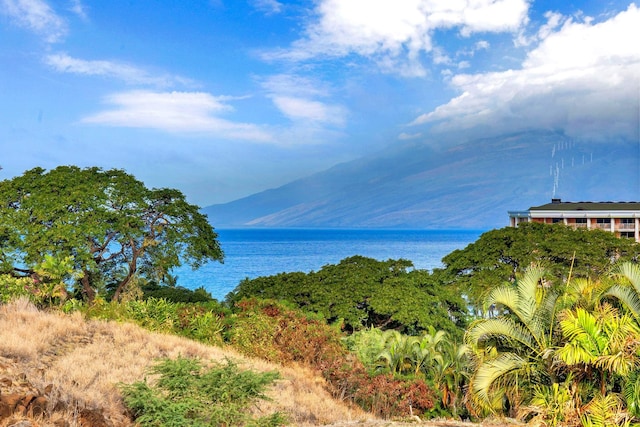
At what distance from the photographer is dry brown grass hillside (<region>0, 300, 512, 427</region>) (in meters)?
7.98

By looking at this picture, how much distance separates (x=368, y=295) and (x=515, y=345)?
670 inches

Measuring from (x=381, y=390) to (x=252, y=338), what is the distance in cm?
416

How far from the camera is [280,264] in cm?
13350

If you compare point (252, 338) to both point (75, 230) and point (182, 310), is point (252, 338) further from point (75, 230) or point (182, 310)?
point (75, 230)

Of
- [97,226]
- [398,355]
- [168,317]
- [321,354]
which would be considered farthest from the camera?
[97,226]

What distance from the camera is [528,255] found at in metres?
38.3

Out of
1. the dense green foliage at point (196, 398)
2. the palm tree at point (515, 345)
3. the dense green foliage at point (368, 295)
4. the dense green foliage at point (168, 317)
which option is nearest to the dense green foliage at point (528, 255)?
the dense green foliage at point (368, 295)

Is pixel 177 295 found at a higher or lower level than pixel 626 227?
lower

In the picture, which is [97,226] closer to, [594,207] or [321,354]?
[321,354]

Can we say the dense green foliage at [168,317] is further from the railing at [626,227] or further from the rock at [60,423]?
the railing at [626,227]

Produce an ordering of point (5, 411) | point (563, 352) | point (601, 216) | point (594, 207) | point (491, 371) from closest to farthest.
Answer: point (5, 411), point (563, 352), point (491, 371), point (601, 216), point (594, 207)

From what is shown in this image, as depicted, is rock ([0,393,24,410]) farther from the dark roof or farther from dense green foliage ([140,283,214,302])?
the dark roof

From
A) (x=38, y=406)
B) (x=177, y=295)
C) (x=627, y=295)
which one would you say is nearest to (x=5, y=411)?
(x=38, y=406)

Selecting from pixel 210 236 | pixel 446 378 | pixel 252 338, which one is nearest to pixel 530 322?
pixel 446 378
